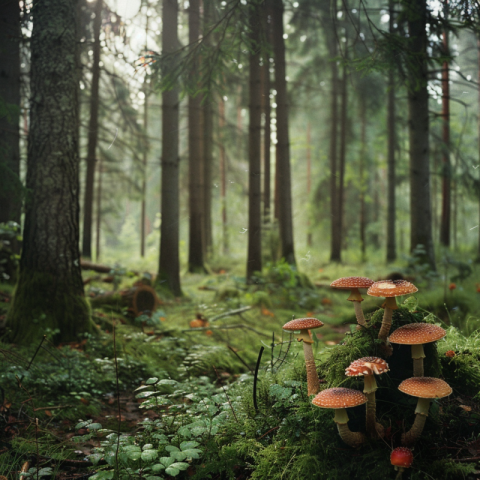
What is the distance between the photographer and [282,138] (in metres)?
11.1

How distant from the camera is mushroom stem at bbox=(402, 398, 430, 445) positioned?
7.57 feet

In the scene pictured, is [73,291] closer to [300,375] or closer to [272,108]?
[300,375]

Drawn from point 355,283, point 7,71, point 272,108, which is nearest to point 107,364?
point 355,283

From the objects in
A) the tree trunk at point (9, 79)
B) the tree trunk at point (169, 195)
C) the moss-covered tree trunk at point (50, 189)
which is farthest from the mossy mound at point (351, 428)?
the tree trunk at point (9, 79)

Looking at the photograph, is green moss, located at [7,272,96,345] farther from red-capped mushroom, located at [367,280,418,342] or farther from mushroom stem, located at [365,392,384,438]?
red-capped mushroom, located at [367,280,418,342]

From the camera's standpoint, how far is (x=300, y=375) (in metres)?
3.39

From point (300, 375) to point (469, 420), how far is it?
1.28m

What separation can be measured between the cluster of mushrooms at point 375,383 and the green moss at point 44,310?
3918 millimetres

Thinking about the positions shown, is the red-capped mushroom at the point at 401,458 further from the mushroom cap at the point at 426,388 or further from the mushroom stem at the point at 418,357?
the mushroom stem at the point at 418,357

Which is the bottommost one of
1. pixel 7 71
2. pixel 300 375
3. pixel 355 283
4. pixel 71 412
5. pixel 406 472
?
pixel 71 412

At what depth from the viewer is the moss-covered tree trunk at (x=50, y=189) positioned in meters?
5.43

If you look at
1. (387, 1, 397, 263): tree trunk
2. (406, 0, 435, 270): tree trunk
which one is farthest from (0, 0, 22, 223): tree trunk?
(387, 1, 397, 263): tree trunk

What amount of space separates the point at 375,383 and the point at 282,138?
9.56 m

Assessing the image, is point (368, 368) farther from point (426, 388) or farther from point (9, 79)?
point (9, 79)
